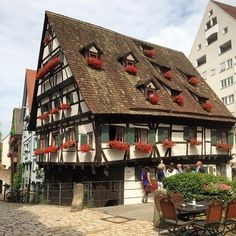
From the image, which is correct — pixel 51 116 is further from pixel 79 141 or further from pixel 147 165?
pixel 147 165

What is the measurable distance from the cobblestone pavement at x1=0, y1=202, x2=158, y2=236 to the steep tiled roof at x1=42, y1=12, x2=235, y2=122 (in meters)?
6.61

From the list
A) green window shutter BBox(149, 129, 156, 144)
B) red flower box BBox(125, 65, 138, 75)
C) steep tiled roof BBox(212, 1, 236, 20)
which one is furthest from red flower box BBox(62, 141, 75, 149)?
steep tiled roof BBox(212, 1, 236, 20)

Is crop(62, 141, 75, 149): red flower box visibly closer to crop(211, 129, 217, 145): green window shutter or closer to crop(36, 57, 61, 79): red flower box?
crop(36, 57, 61, 79): red flower box

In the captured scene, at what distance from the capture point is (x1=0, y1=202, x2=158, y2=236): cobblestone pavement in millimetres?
10836

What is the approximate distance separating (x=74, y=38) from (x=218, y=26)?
2593 cm

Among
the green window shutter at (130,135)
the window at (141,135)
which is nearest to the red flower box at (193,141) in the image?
the window at (141,135)

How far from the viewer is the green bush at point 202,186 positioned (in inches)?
483

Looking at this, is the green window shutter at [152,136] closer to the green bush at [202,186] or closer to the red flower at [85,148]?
the red flower at [85,148]

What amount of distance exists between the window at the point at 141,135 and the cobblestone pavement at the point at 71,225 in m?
7.50

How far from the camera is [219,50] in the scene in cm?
4516

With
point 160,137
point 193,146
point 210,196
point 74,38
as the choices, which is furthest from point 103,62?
point 210,196

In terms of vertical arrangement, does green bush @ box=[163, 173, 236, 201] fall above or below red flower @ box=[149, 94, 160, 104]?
below

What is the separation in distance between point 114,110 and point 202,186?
8194mm

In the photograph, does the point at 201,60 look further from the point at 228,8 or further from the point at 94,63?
the point at 94,63
